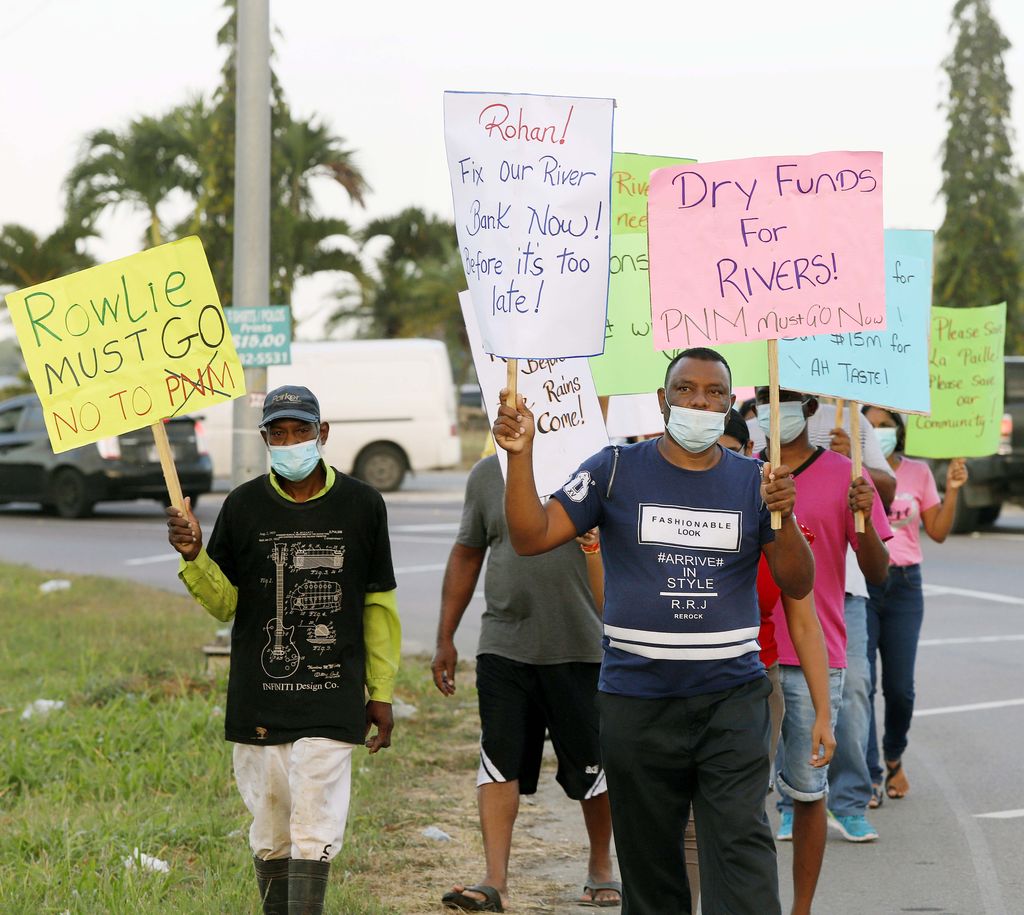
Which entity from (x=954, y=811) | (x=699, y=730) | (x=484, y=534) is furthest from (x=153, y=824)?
(x=954, y=811)

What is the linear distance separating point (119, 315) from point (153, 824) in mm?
2263

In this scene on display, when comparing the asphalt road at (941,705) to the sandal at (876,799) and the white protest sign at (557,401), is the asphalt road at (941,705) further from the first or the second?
the white protest sign at (557,401)

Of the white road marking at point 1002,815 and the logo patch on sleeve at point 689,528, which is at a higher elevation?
the logo patch on sleeve at point 689,528

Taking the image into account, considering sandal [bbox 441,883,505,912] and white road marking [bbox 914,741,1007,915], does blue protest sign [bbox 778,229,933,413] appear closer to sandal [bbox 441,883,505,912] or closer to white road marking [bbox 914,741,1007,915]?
white road marking [bbox 914,741,1007,915]

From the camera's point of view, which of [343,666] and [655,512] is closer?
[655,512]

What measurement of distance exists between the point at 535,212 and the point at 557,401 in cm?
114

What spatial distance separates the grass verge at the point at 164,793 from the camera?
5605mm

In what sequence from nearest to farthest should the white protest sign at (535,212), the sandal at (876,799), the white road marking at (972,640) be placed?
the white protest sign at (535,212), the sandal at (876,799), the white road marking at (972,640)

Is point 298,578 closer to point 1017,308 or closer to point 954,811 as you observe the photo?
point 954,811

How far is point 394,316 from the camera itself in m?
40.1

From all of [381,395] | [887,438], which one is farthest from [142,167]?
[887,438]

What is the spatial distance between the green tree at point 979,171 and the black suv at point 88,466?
19128 millimetres

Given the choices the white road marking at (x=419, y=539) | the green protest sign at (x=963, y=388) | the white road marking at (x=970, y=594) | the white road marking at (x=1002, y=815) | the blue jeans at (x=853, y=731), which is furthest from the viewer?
the white road marking at (x=419, y=539)

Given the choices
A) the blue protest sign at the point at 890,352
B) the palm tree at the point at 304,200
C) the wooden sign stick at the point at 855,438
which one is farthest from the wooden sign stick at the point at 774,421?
the palm tree at the point at 304,200
